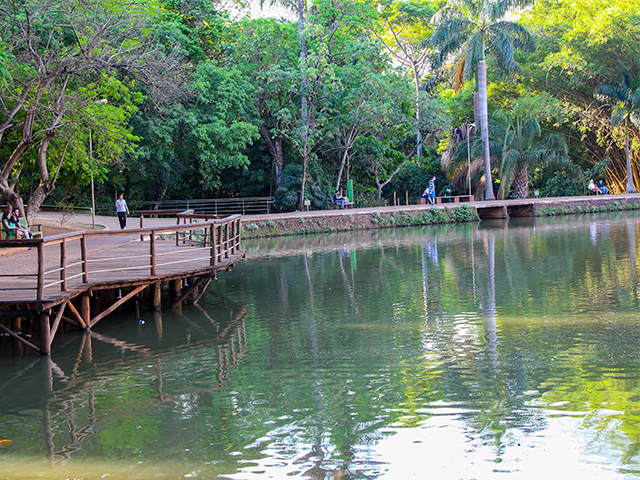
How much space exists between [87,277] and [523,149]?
35484 millimetres

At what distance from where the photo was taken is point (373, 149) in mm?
42312

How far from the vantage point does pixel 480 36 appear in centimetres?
4300

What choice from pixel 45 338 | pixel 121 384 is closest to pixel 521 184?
pixel 45 338

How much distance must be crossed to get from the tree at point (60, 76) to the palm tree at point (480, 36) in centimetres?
2288

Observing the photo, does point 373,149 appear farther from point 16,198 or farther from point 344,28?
point 16,198

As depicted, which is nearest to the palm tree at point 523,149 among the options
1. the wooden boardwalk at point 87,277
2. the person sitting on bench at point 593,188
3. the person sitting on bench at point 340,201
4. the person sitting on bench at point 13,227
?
the person sitting on bench at point 593,188

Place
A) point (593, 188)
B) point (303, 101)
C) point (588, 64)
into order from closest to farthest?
point (303, 101) → point (588, 64) → point (593, 188)

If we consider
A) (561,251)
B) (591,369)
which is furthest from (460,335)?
(561,251)

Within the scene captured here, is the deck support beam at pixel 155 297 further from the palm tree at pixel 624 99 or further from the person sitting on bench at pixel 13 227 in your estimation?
Answer: the palm tree at pixel 624 99

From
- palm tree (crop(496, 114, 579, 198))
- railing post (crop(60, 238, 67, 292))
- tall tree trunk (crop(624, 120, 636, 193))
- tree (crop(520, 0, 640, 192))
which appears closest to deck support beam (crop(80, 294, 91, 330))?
railing post (crop(60, 238, 67, 292))

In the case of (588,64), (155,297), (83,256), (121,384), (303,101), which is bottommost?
(121,384)

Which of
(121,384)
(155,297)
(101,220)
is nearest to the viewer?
(121,384)

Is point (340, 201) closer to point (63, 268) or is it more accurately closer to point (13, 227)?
point (13, 227)

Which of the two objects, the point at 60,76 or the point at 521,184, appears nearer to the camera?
the point at 60,76
